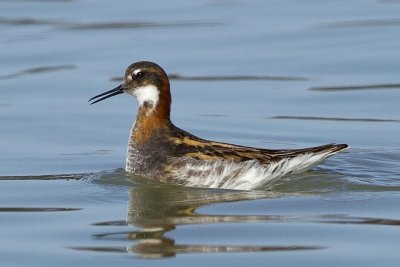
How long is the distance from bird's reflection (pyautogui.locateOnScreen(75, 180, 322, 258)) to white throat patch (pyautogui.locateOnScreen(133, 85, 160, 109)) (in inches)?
43.4

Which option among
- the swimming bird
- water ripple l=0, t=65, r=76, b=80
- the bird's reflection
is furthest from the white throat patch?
water ripple l=0, t=65, r=76, b=80

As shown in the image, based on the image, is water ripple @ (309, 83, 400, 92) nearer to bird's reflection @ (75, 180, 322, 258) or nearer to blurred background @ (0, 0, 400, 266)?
blurred background @ (0, 0, 400, 266)

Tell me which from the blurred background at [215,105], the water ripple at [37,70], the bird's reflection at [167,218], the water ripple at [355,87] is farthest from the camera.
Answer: the water ripple at [37,70]

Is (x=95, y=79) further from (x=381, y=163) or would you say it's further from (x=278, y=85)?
(x=381, y=163)

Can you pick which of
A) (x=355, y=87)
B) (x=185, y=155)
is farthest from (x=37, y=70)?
(x=185, y=155)

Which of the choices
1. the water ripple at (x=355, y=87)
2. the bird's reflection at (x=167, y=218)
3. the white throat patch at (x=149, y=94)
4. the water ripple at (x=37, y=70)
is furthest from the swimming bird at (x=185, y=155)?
the water ripple at (x=37, y=70)

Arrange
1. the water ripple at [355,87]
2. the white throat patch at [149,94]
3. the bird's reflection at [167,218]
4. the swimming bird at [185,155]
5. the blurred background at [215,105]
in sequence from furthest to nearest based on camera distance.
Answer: the water ripple at [355,87] < the white throat patch at [149,94] < the swimming bird at [185,155] < the blurred background at [215,105] < the bird's reflection at [167,218]

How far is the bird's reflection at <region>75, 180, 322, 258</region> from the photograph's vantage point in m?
11.4

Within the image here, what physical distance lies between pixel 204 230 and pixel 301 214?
3.66 feet

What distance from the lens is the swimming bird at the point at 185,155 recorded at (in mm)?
13992

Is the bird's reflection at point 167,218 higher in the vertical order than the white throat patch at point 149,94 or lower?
lower

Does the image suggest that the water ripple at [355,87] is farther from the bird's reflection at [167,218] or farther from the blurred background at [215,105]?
the bird's reflection at [167,218]

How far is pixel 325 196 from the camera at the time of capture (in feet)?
44.5

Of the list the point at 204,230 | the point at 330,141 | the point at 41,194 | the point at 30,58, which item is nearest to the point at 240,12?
the point at 30,58
